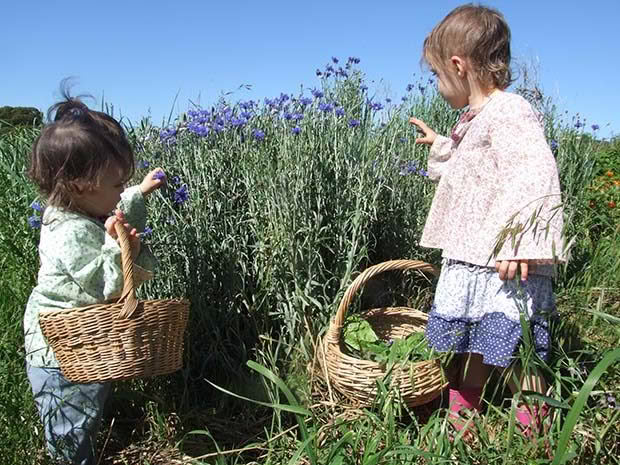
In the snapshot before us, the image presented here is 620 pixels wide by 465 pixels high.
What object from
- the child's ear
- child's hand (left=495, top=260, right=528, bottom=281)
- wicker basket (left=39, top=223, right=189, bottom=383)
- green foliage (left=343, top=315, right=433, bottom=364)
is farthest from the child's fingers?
wicker basket (left=39, top=223, right=189, bottom=383)

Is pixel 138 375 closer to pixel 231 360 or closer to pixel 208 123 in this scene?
pixel 231 360

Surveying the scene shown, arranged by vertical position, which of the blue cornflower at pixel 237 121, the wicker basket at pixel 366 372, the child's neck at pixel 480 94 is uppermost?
the child's neck at pixel 480 94

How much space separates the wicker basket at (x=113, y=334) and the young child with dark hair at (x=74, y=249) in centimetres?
11

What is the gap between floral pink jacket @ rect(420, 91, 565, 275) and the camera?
1951 millimetres

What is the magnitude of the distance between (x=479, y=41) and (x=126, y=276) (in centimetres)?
140

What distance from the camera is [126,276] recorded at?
167cm

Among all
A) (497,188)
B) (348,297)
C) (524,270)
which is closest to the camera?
(524,270)

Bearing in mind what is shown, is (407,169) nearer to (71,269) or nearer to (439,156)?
(439,156)

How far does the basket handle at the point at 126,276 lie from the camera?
1.64 meters

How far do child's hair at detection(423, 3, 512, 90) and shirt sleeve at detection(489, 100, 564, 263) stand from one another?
0.18m

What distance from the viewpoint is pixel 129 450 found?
2254 mm

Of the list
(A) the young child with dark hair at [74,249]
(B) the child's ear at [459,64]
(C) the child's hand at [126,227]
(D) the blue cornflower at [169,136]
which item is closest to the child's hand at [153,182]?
(A) the young child with dark hair at [74,249]

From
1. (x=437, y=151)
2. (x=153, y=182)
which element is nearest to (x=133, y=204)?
(x=153, y=182)

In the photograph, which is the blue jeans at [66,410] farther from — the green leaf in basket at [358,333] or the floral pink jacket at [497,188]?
the floral pink jacket at [497,188]
